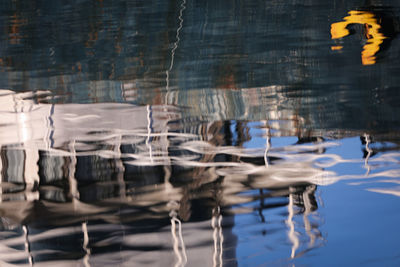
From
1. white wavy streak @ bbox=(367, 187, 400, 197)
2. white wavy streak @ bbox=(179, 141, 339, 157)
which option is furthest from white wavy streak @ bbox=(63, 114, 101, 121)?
white wavy streak @ bbox=(367, 187, 400, 197)

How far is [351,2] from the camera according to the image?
12.2 feet

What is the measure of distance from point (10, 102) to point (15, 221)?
919mm

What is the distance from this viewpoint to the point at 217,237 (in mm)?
844

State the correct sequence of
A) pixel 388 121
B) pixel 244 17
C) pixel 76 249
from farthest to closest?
1. pixel 244 17
2. pixel 388 121
3. pixel 76 249

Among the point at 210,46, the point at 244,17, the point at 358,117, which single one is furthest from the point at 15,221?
the point at 244,17

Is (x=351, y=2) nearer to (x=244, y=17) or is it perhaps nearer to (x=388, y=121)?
(x=244, y=17)

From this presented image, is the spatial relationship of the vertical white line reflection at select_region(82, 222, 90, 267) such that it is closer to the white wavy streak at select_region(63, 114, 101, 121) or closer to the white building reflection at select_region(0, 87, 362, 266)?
the white building reflection at select_region(0, 87, 362, 266)

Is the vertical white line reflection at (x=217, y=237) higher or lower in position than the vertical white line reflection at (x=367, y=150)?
lower

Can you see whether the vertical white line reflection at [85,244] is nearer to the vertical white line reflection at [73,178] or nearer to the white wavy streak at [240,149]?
the vertical white line reflection at [73,178]

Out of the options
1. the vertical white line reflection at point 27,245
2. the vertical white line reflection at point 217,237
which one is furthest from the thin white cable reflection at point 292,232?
the vertical white line reflection at point 27,245

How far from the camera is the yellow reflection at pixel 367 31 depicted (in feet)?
7.08

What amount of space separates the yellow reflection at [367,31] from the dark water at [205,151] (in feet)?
0.06

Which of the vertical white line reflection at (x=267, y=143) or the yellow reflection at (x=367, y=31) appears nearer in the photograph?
the vertical white line reflection at (x=267, y=143)

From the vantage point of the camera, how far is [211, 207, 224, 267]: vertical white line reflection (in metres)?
0.78
